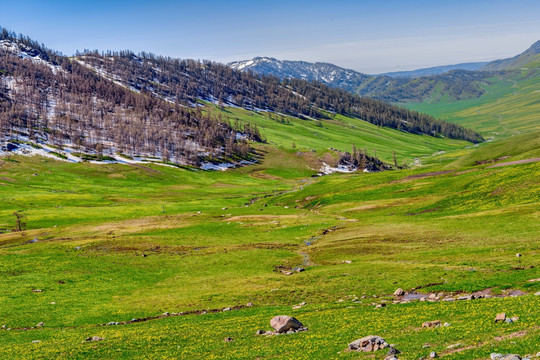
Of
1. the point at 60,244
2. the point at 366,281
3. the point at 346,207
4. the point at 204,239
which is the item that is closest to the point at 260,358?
the point at 366,281

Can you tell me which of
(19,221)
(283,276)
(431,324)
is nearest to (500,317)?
(431,324)

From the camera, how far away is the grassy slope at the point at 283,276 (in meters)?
28.6

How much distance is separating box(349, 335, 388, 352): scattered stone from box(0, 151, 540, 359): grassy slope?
1.43 m

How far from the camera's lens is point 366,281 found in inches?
1806

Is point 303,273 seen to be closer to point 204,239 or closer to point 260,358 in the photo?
point 260,358

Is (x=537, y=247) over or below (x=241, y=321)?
over

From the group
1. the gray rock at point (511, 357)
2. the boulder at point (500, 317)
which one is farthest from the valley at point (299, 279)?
the gray rock at point (511, 357)

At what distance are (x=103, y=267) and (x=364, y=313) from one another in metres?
49.7

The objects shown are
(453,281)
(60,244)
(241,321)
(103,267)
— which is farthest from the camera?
(60,244)

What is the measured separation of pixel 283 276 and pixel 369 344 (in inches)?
1248

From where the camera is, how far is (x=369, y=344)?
23.3 metres

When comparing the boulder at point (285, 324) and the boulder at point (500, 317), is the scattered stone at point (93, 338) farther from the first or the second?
the boulder at point (500, 317)

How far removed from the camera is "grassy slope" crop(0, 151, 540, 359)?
94.0 ft

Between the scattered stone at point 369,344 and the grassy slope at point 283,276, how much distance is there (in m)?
1.43
